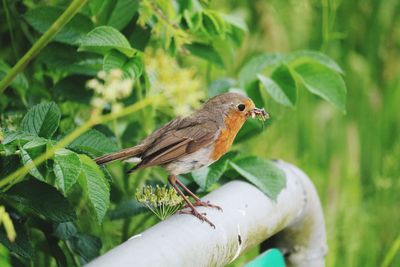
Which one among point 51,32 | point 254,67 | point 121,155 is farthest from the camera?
point 254,67

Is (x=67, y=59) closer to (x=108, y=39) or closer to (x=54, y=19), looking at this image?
(x=54, y=19)

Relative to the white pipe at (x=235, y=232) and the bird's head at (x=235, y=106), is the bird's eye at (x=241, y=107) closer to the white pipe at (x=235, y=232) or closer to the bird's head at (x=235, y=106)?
the bird's head at (x=235, y=106)

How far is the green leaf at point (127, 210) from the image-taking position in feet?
6.94

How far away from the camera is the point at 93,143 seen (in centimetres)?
187

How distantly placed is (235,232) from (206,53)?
684 millimetres

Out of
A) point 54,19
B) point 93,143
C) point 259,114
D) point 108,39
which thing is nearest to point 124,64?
point 108,39

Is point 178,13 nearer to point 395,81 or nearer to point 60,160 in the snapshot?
point 60,160

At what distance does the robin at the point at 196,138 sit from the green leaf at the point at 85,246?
21 cm

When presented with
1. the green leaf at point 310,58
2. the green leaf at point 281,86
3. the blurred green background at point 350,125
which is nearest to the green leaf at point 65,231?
the green leaf at point 281,86

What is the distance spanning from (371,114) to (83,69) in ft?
7.87

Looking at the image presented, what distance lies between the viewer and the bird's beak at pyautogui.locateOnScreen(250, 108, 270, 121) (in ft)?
7.00

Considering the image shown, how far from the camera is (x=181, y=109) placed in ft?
4.19

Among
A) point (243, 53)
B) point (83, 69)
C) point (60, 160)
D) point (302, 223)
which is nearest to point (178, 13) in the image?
point (83, 69)

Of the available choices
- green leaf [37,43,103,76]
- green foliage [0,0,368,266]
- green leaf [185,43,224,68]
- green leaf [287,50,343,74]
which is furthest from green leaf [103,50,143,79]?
green leaf [287,50,343,74]
